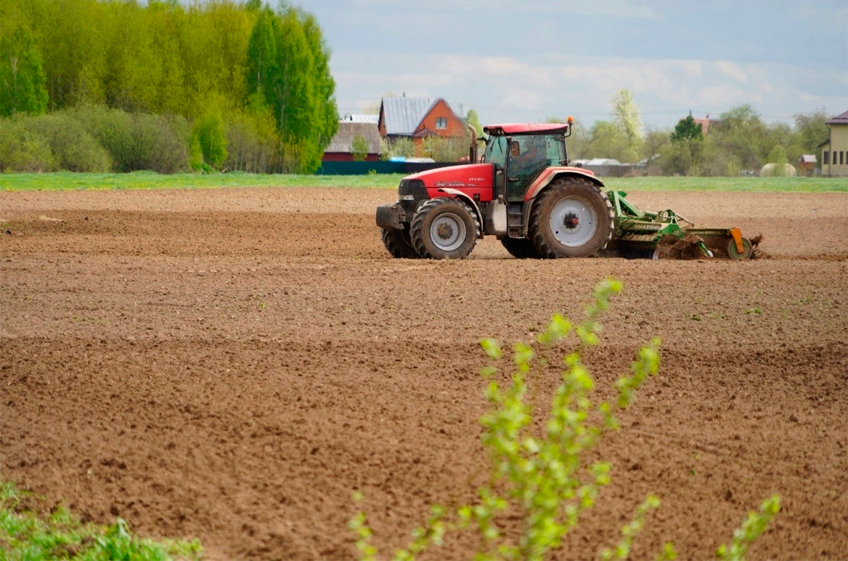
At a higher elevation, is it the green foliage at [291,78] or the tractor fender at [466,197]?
the green foliage at [291,78]

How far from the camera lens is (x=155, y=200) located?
28.2 metres

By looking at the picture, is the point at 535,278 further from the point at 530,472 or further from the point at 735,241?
the point at 530,472

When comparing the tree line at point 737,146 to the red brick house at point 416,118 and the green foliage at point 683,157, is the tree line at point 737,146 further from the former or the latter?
the red brick house at point 416,118

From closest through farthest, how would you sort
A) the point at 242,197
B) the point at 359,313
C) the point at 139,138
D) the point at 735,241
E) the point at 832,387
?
the point at 832,387
the point at 359,313
the point at 735,241
the point at 242,197
the point at 139,138

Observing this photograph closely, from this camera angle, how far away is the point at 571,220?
15.2 m

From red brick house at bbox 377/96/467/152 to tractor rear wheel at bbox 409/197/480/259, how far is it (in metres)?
83.6

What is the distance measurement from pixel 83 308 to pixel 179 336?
81.7 inches

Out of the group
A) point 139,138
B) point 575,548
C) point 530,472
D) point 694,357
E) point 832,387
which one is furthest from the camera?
point 139,138

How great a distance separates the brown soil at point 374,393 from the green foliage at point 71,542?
0.40 ft

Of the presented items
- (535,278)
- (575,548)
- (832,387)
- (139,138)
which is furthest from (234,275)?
(139,138)

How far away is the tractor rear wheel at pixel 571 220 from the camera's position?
48.9 ft

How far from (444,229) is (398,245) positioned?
4.08ft

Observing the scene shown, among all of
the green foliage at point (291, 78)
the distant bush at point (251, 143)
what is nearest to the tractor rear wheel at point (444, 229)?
the distant bush at point (251, 143)

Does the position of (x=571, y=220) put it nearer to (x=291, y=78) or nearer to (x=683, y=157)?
(x=291, y=78)
